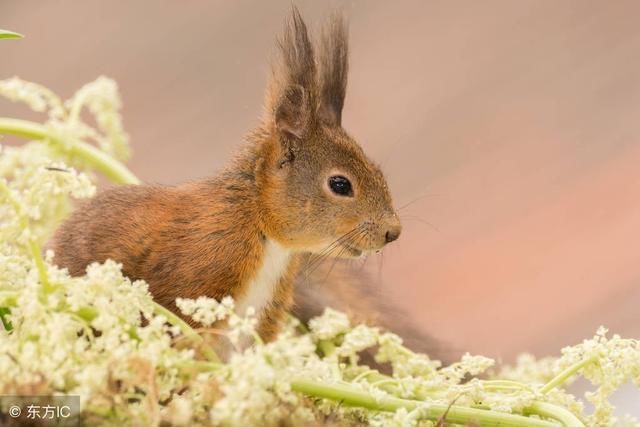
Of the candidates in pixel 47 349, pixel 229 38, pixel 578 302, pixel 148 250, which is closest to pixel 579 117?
pixel 578 302

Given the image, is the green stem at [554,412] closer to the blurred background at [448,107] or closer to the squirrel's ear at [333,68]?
the squirrel's ear at [333,68]

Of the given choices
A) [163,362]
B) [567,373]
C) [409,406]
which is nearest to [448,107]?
[567,373]

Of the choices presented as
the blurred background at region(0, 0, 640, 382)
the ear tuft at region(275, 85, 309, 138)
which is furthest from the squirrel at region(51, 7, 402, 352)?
the blurred background at region(0, 0, 640, 382)

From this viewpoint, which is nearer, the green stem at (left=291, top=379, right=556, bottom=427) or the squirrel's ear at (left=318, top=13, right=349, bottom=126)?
the green stem at (left=291, top=379, right=556, bottom=427)

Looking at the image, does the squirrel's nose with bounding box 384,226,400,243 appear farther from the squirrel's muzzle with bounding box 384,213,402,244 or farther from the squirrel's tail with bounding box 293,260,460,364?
the squirrel's tail with bounding box 293,260,460,364

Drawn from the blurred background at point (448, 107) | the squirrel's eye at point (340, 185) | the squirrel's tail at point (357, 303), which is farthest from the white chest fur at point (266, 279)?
the blurred background at point (448, 107)

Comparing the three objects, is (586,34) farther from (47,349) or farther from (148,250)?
(47,349)
